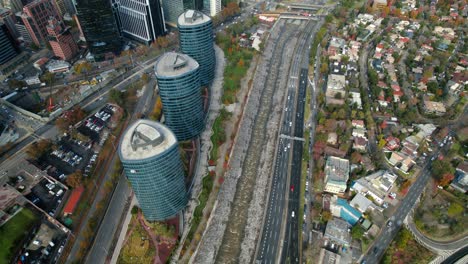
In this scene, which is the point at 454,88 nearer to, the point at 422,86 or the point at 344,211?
the point at 422,86

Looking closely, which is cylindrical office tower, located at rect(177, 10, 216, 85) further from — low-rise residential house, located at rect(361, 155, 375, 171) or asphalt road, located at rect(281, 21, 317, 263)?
low-rise residential house, located at rect(361, 155, 375, 171)

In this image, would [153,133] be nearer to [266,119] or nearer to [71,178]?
[71,178]

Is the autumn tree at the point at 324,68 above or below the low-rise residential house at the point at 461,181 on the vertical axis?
above

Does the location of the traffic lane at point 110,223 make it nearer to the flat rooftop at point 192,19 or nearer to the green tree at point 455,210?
the flat rooftop at point 192,19

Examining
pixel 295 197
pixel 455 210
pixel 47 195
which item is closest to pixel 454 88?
pixel 455 210

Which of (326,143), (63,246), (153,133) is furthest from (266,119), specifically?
(63,246)

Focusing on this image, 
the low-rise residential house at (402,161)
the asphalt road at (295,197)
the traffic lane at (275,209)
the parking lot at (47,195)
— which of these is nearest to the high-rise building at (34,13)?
the parking lot at (47,195)

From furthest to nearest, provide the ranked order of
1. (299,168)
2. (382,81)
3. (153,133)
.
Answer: (382,81) < (299,168) < (153,133)
